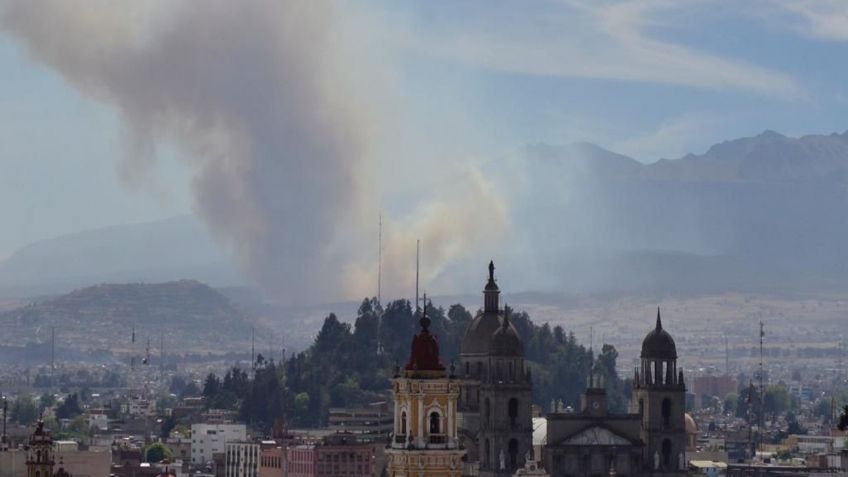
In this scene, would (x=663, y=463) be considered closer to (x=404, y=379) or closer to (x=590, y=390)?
(x=590, y=390)

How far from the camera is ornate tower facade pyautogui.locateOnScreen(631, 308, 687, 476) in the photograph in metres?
171

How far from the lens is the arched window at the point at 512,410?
168 metres

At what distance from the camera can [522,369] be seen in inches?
6644

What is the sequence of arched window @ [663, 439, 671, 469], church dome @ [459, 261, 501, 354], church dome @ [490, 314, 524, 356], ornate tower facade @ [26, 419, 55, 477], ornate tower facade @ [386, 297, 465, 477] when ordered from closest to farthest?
1. ornate tower facade @ [386, 297, 465, 477]
2. ornate tower facade @ [26, 419, 55, 477]
3. church dome @ [490, 314, 524, 356]
4. arched window @ [663, 439, 671, 469]
5. church dome @ [459, 261, 501, 354]

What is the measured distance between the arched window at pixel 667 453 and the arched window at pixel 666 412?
102 cm

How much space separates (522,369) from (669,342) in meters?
9.64

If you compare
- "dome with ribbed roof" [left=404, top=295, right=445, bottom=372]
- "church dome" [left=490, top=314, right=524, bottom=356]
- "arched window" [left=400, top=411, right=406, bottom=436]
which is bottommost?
"arched window" [left=400, top=411, right=406, bottom=436]

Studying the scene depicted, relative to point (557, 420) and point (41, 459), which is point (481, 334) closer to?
point (557, 420)

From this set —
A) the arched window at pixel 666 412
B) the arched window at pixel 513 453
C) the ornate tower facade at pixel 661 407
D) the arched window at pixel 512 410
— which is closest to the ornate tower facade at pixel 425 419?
A: the arched window at pixel 513 453

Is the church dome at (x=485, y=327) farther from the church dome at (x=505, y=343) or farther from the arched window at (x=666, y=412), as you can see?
the arched window at (x=666, y=412)

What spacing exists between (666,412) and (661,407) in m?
0.48

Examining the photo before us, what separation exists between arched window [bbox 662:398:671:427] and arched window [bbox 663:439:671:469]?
1023mm

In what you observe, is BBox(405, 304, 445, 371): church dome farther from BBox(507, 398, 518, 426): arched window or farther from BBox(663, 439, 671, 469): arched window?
BBox(663, 439, 671, 469): arched window

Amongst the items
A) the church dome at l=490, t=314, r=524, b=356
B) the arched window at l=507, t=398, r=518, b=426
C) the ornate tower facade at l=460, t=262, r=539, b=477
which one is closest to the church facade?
the ornate tower facade at l=460, t=262, r=539, b=477
